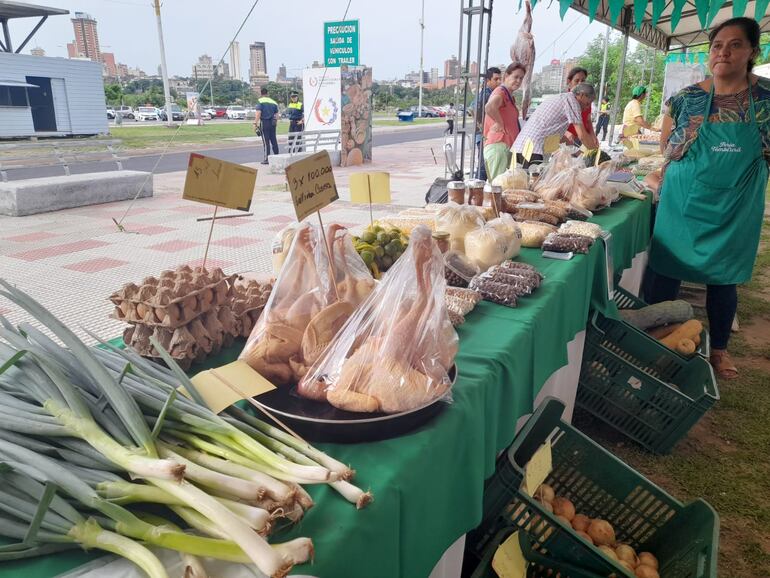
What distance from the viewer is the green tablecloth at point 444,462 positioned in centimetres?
82

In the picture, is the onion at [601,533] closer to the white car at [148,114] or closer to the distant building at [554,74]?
the distant building at [554,74]

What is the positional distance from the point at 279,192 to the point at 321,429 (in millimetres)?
8704

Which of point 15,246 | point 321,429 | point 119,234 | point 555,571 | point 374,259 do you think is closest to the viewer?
point 321,429

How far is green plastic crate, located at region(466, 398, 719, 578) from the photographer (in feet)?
4.66

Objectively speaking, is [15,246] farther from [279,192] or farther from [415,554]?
[415,554]

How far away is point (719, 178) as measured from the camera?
298cm

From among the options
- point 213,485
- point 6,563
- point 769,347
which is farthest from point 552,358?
point 769,347

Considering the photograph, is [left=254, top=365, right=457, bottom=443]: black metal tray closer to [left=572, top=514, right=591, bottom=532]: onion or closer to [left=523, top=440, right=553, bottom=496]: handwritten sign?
[left=523, top=440, right=553, bottom=496]: handwritten sign

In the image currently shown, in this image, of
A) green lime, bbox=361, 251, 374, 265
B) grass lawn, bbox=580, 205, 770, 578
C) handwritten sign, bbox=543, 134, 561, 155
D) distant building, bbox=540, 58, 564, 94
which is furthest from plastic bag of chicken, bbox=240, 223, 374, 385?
distant building, bbox=540, 58, 564, 94

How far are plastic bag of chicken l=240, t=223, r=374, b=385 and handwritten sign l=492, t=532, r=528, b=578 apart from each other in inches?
29.8

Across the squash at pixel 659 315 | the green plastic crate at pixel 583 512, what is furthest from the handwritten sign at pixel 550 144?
the green plastic crate at pixel 583 512

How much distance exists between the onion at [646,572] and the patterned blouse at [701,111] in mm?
2393

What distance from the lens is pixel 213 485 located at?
766mm

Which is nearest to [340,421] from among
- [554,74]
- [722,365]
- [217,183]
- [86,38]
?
[217,183]
